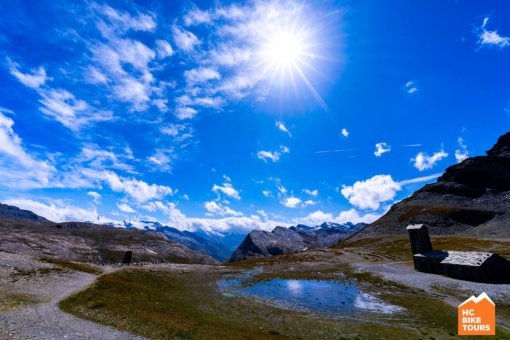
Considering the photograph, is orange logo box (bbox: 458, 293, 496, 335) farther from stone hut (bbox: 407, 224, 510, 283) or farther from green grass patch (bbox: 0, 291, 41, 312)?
green grass patch (bbox: 0, 291, 41, 312)

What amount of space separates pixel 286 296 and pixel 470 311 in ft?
86.7

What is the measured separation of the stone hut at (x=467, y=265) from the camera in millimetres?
55125

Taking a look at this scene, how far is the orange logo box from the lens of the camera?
28.1 m

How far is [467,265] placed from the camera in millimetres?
57531

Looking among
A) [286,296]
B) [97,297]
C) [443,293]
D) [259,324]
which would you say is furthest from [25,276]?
[443,293]

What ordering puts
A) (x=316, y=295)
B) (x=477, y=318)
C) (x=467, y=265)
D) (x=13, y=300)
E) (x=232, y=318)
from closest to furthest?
(x=13, y=300)
(x=477, y=318)
(x=232, y=318)
(x=316, y=295)
(x=467, y=265)

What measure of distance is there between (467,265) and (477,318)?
32373 millimetres

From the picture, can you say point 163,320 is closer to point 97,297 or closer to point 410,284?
point 97,297

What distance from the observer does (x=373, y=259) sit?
371ft

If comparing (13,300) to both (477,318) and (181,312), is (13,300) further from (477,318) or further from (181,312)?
(477,318)

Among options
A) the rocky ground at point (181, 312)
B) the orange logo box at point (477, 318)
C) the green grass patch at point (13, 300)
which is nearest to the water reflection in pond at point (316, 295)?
the rocky ground at point (181, 312)

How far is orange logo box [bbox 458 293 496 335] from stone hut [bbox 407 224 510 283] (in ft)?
82.0

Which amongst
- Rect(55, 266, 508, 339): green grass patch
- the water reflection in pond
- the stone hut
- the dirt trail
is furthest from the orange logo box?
the dirt trail

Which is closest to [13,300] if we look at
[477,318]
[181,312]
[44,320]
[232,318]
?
[44,320]
